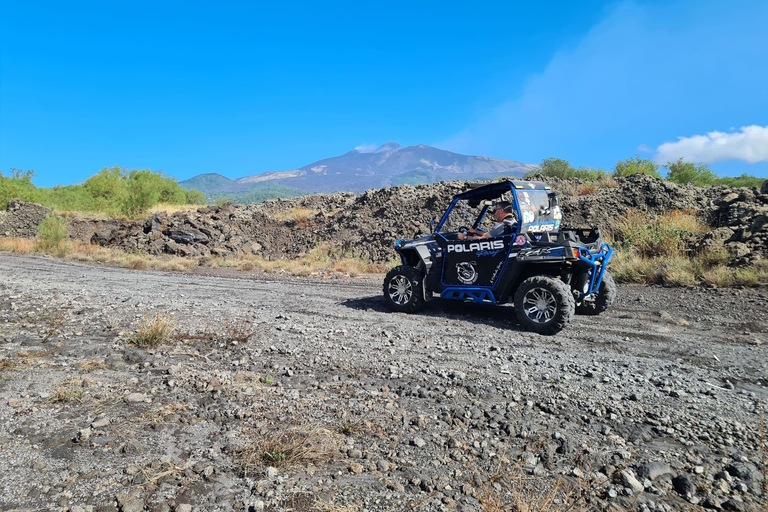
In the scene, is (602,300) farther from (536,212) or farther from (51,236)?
(51,236)

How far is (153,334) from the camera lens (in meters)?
5.37

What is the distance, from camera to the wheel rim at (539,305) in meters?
6.23

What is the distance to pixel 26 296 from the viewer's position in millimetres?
8367

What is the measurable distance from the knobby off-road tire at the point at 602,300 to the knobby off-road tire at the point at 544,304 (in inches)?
52.4

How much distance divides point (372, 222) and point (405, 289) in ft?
47.1

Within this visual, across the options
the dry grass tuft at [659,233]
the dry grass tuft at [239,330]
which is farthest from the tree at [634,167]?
the dry grass tuft at [239,330]

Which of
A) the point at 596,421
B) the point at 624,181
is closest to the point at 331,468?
the point at 596,421

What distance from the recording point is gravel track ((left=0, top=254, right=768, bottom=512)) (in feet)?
8.47

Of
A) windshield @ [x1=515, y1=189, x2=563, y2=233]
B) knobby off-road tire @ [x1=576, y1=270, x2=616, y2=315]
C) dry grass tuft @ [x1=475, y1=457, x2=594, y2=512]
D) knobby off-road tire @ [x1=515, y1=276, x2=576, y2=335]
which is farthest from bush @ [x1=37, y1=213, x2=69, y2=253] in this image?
dry grass tuft @ [x1=475, y1=457, x2=594, y2=512]

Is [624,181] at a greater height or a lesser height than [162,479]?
greater

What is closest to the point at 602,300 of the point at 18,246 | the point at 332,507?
the point at 332,507

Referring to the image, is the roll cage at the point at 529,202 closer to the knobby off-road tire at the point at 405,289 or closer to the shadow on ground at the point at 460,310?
the shadow on ground at the point at 460,310

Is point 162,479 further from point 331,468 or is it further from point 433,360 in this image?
point 433,360

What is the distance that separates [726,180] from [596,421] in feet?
108
